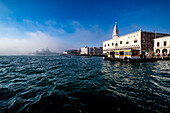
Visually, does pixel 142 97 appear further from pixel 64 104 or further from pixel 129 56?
pixel 129 56

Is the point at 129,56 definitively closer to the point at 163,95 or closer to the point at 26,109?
the point at 163,95

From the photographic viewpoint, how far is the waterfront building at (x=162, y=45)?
110 ft

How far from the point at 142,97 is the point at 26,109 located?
5.75 meters

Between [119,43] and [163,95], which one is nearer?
[163,95]

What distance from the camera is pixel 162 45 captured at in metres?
35.2

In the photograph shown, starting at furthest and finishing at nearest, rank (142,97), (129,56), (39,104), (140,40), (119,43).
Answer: (119,43) < (140,40) < (129,56) < (142,97) < (39,104)

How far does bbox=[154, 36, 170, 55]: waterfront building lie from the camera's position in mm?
33594

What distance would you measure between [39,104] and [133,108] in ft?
13.9

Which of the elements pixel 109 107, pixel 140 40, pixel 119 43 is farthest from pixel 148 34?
pixel 109 107

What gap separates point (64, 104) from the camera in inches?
153

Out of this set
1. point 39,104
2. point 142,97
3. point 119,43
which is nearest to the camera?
point 39,104

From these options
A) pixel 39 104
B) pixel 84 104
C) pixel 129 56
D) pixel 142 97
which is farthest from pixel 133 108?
pixel 129 56

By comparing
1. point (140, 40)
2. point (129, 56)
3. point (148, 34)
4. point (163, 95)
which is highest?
point (148, 34)

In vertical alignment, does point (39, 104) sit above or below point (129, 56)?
below
